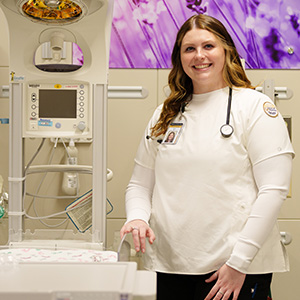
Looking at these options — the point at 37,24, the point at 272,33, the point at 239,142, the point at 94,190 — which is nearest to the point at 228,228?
the point at 239,142

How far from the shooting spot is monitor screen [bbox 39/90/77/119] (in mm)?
1598

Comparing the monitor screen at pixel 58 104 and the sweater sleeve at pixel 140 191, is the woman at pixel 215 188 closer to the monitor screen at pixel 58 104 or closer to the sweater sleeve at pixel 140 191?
the sweater sleeve at pixel 140 191

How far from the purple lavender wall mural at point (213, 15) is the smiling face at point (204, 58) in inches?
32.6

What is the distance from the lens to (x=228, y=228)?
1.49m

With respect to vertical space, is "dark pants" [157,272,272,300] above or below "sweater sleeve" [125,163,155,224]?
below

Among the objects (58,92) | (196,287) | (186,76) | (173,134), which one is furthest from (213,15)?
(196,287)

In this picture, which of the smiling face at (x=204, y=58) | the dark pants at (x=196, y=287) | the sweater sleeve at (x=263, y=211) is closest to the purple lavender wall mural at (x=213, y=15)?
the smiling face at (x=204, y=58)

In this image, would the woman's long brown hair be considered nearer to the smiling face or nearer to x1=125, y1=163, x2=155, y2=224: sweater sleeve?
the smiling face

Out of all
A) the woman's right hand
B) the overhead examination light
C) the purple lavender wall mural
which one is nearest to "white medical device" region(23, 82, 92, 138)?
the overhead examination light

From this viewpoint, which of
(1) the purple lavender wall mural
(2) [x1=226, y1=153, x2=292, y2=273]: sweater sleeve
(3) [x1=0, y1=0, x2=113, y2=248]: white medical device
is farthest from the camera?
(1) the purple lavender wall mural

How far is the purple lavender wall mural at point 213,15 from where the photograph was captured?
8.06ft

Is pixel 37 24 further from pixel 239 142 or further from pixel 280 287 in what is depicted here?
pixel 280 287

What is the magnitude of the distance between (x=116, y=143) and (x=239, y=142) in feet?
3.67

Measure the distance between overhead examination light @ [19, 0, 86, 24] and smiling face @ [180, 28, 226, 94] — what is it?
422mm
